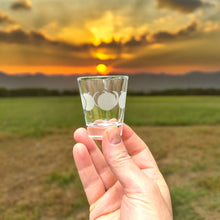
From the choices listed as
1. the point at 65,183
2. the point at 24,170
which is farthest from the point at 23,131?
the point at 65,183

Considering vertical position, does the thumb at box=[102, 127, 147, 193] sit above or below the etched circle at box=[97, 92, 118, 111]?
below

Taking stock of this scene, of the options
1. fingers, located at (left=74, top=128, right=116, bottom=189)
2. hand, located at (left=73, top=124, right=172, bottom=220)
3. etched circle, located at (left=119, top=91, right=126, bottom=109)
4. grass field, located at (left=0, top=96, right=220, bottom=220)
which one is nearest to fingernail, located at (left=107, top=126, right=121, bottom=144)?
hand, located at (left=73, top=124, right=172, bottom=220)

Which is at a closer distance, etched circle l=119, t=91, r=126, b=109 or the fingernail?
the fingernail

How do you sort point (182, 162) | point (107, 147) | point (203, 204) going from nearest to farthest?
point (107, 147) < point (203, 204) < point (182, 162)

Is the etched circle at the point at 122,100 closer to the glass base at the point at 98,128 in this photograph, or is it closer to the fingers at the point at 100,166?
the glass base at the point at 98,128

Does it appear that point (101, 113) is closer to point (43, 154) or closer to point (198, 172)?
point (198, 172)

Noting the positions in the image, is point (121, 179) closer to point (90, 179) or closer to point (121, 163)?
point (121, 163)

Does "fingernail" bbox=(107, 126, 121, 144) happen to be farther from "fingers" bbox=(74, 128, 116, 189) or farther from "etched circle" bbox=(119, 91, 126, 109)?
"fingers" bbox=(74, 128, 116, 189)
